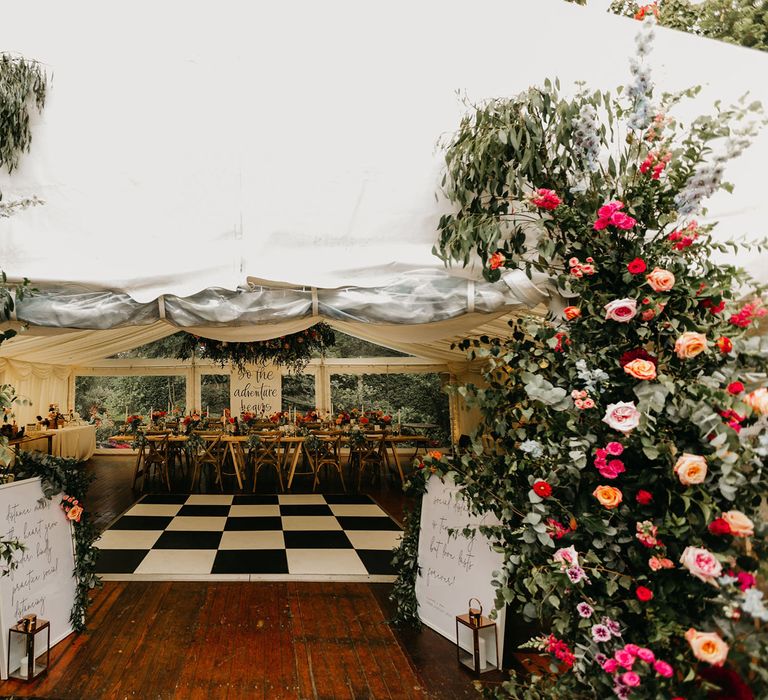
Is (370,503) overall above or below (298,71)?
below

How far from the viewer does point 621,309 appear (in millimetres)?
1789

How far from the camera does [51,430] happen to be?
8328 millimetres

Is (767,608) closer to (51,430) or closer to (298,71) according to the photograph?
(298,71)

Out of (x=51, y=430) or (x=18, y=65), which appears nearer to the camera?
(x=18, y=65)

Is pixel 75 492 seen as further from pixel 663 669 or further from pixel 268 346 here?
pixel 663 669

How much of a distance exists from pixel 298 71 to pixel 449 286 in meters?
1.38

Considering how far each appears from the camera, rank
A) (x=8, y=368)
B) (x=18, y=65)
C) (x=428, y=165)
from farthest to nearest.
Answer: (x=8, y=368), (x=428, y=165), (x=18, y=65)

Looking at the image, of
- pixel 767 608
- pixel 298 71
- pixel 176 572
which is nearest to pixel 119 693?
pixel 176 572

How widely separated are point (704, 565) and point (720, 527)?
0.48 ft

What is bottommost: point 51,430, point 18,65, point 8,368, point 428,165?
point 51,430

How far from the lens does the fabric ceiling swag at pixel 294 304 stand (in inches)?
97.3

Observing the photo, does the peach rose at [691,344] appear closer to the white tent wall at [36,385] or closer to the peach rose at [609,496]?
the peach rose at [609,496]

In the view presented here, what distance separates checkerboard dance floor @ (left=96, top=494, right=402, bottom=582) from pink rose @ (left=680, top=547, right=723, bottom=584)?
6.82ft

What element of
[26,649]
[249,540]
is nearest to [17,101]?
[26,649]
